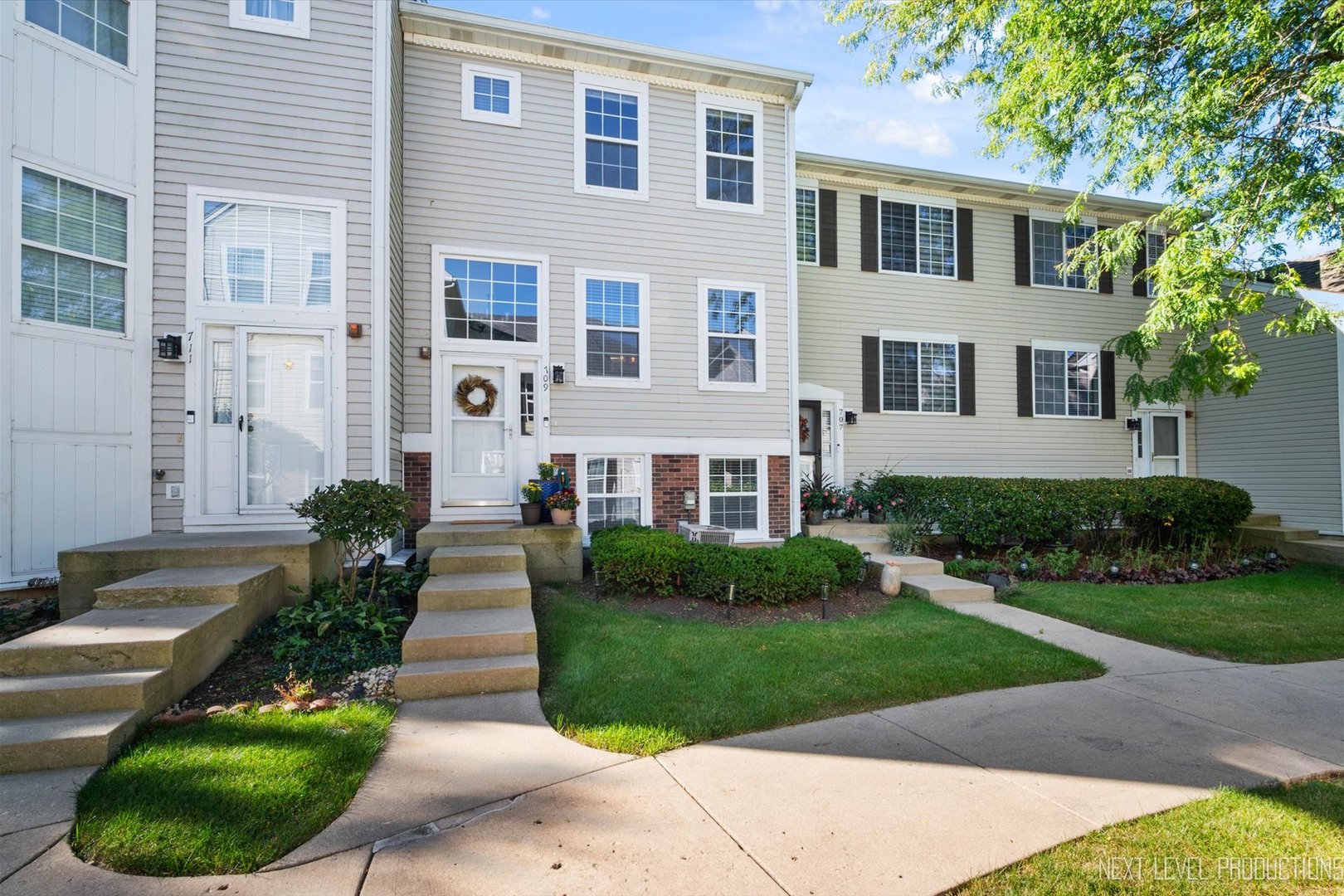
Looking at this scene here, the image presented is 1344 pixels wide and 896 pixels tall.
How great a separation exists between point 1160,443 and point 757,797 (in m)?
13.7

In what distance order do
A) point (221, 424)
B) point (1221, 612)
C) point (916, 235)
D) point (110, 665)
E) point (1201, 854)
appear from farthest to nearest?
point (916, 235) → point (1221, 612) → point (221, 424) → point (110, 665) → point (1201, 854)

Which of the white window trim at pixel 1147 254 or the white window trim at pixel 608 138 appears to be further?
the white window trim at pixel 1147 254

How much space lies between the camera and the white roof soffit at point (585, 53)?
8109mm

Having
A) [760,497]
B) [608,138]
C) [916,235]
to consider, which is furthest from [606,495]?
[916,235]

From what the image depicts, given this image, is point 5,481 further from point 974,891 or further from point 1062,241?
point 1062,241

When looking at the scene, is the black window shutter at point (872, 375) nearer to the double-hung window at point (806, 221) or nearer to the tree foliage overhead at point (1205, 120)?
the double-hung window at point (806, 221)

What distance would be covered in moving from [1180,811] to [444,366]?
7783mm

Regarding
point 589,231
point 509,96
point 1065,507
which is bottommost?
point 1065,507

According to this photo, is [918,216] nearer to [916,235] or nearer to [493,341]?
[916,235]

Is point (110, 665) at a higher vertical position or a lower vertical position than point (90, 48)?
lower

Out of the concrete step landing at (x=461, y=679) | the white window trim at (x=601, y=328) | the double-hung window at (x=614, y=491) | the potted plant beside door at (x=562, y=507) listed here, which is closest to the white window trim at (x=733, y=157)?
the white window trim at (x=601, y=328)

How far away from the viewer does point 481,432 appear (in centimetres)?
834

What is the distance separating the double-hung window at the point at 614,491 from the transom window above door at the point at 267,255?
3.73 m

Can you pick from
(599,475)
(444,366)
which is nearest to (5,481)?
(444,366)
